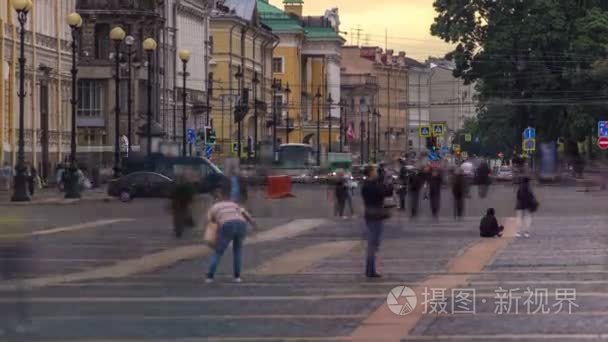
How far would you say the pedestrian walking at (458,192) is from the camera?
4453 cm

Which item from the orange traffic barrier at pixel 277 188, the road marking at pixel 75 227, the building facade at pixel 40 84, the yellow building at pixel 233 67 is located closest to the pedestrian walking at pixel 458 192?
the road marking at pixel 75 227

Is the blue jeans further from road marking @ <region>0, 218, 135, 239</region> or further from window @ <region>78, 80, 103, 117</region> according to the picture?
window @ <region>78, 80, 103, 117</region>

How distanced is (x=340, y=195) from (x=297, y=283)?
2280cm

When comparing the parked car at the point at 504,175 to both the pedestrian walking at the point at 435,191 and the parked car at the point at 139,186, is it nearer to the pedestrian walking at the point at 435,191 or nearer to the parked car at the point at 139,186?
the parked car at the point at 139,186

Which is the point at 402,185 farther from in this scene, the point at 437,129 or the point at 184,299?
the point at 437,129

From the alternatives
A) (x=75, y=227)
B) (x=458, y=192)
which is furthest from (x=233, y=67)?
(x=75, y=227)

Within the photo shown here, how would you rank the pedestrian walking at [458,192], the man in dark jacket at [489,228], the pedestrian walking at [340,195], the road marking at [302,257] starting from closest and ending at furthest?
1. the road marking at [302,257]
2. the man in dark jacket at [489,228]
3. the pedestrian walking at [458,192]
4. the pedestrian walking at [340,195]

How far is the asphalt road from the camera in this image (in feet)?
57.4

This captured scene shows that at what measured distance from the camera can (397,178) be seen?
178 feet

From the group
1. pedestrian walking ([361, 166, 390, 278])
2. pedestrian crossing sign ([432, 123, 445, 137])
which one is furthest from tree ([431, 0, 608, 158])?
pedestrian walking ([361, 166, 390, 278])

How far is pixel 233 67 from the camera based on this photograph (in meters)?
127

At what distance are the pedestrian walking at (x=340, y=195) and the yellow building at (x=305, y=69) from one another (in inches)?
3772

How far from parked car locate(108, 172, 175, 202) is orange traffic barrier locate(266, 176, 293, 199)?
4.38m

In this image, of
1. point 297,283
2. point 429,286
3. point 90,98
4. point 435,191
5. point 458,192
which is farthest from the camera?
point 90,98
